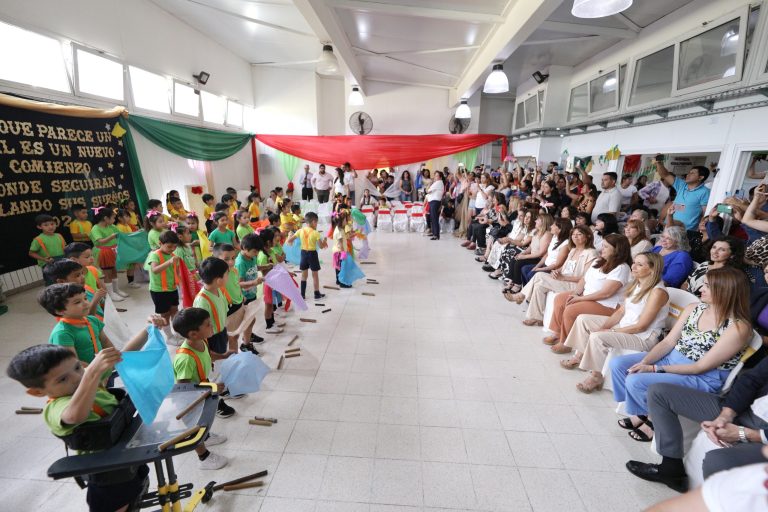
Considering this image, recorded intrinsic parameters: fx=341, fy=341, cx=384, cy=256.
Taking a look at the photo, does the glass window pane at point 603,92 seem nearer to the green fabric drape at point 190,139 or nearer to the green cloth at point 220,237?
the green cloth at point 220,237

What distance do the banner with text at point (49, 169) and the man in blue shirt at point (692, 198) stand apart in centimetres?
748

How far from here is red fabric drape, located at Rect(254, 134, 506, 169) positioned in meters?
9.10

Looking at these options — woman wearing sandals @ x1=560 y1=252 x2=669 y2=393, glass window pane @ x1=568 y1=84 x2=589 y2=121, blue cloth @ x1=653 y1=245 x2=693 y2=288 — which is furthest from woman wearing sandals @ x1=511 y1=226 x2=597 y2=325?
glass window pane @ x1=568 y1=84 x2=589 y2=121

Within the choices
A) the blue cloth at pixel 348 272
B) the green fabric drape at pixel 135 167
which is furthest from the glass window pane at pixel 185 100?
the blue cloth at pixel 348 272

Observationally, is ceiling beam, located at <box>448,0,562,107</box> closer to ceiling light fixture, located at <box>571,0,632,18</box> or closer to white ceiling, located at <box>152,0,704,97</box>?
white ceiling, located at <box>152,0,704,97</box>

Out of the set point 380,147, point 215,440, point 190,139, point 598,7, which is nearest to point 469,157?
point 380,147

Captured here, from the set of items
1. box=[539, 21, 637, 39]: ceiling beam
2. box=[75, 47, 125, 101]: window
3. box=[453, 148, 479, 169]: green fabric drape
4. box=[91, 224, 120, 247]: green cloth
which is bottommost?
box=[91, 224, 120, 247]: green cloth

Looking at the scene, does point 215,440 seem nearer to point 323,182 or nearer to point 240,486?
point 240,486

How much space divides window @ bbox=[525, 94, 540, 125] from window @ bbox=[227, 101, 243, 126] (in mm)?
7813

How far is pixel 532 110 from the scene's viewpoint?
8586 millimetres

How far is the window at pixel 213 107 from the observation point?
8.00 meters

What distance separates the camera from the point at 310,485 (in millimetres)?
1846

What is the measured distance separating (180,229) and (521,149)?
8.98 meters

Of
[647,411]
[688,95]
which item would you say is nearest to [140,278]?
[647,411]
